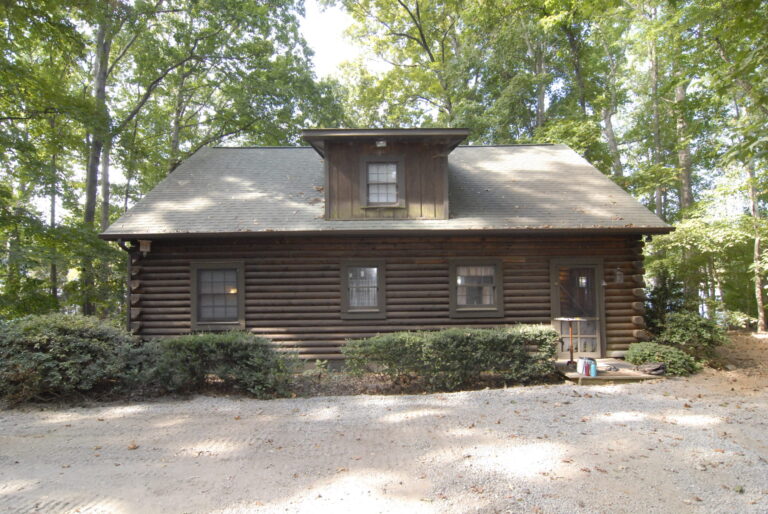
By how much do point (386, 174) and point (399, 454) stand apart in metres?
7.42

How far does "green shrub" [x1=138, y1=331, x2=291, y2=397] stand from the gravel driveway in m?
0.44

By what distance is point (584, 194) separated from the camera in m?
11.7

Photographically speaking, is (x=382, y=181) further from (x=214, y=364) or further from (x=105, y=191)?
(x=105, y=191)

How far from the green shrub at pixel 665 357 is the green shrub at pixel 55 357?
9.88 meters

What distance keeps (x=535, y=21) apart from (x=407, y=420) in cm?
1960

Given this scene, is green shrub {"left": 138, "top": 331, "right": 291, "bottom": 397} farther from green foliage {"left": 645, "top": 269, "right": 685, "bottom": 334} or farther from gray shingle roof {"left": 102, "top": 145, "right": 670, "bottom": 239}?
green foliage {"left": 645, "top": 269, "right": 685, "bottom": 334}

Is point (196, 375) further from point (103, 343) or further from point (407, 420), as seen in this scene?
point (407, 420)

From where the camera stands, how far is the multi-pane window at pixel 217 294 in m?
10.6

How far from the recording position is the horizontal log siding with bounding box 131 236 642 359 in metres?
10.5

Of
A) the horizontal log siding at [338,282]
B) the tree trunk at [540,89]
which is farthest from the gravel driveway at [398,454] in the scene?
the tree trunk at [540,89]

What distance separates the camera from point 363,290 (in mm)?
10680

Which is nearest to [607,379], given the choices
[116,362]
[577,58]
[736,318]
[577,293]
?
[577,293]

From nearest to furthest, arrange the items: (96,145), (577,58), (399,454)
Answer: (399,454)
(96,145)
(577,58)

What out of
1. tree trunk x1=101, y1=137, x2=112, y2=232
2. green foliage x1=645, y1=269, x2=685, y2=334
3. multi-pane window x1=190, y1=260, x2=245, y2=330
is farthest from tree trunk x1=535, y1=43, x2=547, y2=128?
tree trunk x1=101, y1=137, x2=112, y2=232
